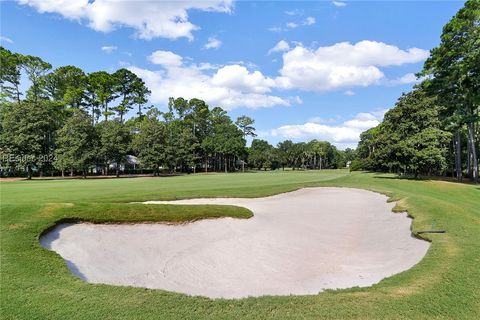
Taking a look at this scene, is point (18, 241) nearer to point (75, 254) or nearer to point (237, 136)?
point (75, 254)

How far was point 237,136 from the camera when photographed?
Answer: 96.2 m

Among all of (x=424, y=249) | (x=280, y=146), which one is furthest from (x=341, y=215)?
(x=280, y=146)

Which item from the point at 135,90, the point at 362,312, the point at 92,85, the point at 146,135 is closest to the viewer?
the point at 362,312

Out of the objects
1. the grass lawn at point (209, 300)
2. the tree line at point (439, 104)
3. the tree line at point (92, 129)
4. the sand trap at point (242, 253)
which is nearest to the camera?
the grass lawn at point (209, 300)

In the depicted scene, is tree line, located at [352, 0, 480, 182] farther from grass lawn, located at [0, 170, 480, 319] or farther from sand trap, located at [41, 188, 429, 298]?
grass lawn, located at [0, 170, 480, 319]

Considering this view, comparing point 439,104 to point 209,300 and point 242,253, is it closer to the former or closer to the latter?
point 242,253

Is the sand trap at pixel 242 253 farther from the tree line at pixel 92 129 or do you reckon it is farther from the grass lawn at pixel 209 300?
the tree line at pixel 92 129

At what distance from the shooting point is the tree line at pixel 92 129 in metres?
52.4

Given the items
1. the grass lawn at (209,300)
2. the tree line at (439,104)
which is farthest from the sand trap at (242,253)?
the tree line at (439,104)

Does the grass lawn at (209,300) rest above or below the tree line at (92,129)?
below

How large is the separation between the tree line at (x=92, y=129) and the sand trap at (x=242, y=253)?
47353mm

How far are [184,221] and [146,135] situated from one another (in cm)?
5713

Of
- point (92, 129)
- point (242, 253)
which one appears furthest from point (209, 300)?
point (92, 129)

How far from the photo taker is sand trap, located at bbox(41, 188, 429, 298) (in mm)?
8781
